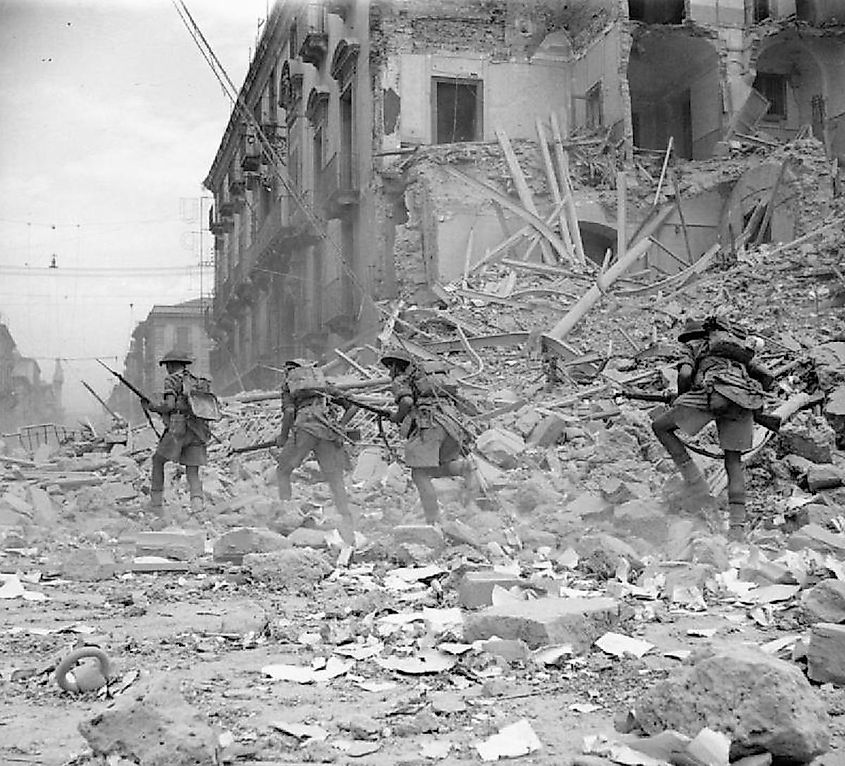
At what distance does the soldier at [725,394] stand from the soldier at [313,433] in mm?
2976

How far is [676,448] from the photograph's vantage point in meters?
8.43

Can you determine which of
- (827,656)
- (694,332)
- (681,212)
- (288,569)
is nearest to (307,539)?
(288,569)

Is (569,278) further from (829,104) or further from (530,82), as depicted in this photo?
(829,104)

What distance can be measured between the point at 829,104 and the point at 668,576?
2131 centimetres

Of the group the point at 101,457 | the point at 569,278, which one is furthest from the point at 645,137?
the point at 101,457

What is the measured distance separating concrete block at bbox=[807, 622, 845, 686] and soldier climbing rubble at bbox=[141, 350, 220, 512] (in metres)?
7.46

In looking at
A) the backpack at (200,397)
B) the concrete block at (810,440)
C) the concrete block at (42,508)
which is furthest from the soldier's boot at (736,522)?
the concrete block at (42,508)

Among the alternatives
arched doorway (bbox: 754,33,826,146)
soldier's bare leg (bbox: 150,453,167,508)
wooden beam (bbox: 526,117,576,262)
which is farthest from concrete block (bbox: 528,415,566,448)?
arched doorway (bbox: 754,33,826,146)

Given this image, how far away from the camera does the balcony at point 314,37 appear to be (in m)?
26.4

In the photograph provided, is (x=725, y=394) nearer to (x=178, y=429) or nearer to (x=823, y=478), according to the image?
(x=823, y=478)

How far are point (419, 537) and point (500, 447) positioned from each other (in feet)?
13.8

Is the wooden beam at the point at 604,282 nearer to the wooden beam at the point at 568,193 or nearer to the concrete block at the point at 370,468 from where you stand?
the wooden beam at the point at 568,193

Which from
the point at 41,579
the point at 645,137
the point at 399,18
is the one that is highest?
the point at 399,18

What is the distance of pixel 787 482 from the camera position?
916cm
